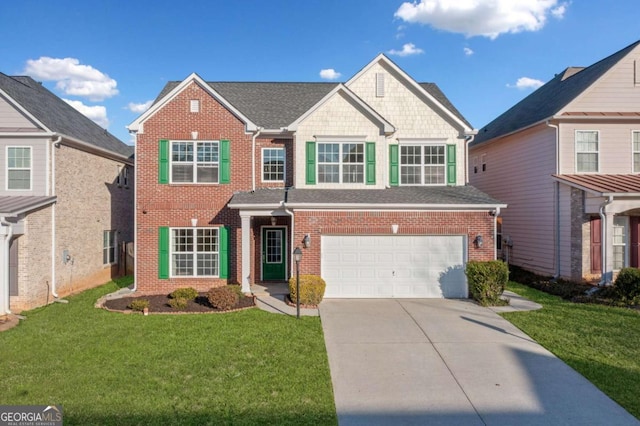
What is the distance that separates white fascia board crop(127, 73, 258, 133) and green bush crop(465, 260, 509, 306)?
8.85 metres

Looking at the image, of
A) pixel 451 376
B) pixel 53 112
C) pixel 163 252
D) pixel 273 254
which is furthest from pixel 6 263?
pixel 451 376

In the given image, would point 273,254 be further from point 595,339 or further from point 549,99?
point 549,99

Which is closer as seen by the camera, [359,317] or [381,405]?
[381,405]

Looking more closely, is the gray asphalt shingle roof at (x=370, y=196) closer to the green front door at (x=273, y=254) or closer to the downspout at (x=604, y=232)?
the green front door at (x=273, y=254)

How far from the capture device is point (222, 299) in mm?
10906

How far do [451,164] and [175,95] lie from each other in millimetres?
10581

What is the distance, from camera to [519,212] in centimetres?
1748

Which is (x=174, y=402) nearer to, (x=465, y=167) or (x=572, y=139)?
(x=465, y=167)

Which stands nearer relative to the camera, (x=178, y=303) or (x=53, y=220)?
(x=178, y=303)

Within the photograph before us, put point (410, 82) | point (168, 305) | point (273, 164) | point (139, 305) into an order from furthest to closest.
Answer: point (410, 82)
point (273, 164)
point (168, 305)
point (139, 305)

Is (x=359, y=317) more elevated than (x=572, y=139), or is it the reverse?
(x=572, y=139)

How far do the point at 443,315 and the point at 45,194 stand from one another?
43.7 ft

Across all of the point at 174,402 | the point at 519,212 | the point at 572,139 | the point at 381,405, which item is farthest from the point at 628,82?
the point at 174,402

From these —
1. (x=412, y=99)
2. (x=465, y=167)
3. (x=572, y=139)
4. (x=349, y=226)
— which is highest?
(x=412, y=99)
